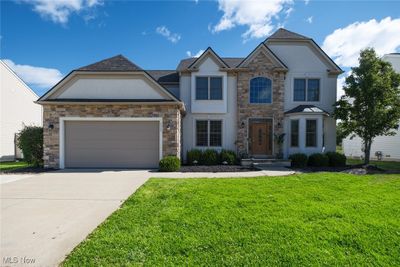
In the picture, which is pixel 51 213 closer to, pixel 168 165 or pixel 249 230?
pixel 249 230

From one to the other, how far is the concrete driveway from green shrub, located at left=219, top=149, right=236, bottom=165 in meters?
6.06

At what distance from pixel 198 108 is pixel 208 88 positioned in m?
1.46

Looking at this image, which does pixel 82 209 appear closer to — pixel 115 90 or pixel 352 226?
pixel 352 226

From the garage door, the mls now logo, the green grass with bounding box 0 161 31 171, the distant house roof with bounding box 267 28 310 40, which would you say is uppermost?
the distant house roof with bounding box 267 28 310 40

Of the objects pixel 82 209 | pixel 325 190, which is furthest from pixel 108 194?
pixel 325 190

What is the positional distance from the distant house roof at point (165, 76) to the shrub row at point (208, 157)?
5.78 meters

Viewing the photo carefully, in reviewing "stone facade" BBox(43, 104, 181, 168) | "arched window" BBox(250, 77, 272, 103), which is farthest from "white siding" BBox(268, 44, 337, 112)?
"stone facade" BBox(43, 104, 181, 168)

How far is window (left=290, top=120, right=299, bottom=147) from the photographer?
1405cm

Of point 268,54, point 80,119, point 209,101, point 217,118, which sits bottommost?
point 80,119

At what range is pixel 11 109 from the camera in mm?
17578

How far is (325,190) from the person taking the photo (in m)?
6.54

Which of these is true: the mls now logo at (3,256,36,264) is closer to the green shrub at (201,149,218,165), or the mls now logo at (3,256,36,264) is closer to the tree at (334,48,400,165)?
the green shrub at (201,149,218,165)

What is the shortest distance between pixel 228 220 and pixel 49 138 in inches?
444

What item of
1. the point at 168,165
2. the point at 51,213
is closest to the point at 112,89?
the point at 168,165
